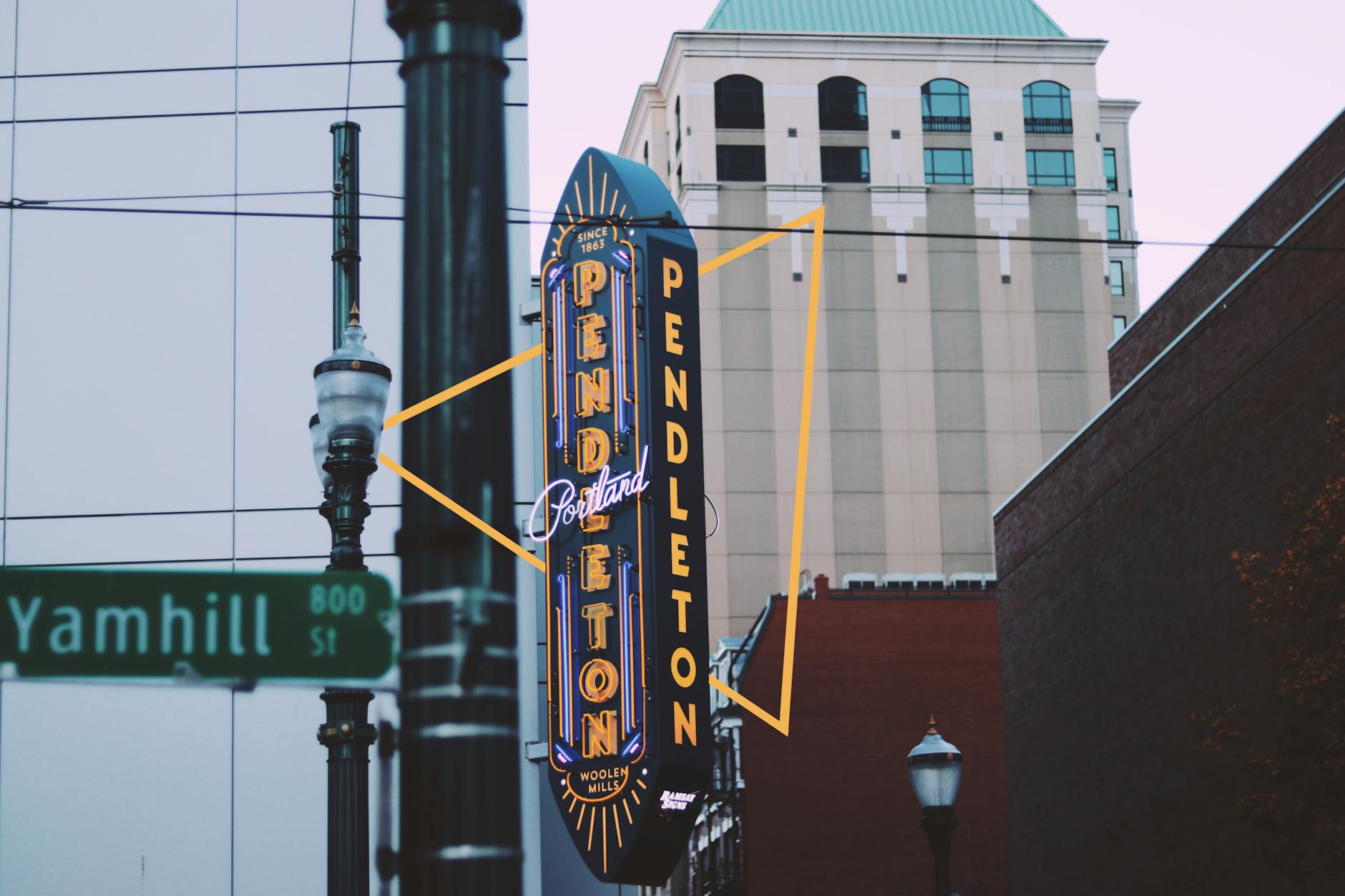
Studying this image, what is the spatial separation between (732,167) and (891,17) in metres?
12.3

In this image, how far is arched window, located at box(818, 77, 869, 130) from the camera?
82312 millimetres

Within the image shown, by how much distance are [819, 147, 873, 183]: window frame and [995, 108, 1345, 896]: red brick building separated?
3669 centimetres

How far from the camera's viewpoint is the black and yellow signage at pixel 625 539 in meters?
31.8

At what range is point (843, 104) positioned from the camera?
82.6 metres

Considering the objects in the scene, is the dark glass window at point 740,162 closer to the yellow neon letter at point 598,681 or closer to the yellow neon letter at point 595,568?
the yellow neon letter at point 595,568

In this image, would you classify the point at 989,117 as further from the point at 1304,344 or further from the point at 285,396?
the point at 285,396

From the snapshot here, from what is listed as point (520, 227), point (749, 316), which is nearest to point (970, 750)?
point (749, 316)

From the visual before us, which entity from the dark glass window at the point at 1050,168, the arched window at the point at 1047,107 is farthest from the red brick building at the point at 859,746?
the arched window at the point at 1047,107

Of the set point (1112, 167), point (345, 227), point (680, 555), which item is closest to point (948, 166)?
point (1112, 167)

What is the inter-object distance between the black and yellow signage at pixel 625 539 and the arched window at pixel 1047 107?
5315 centimetres

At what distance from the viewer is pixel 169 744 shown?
22.8 m

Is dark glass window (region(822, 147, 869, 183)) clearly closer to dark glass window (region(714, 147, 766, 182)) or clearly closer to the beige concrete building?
the beige concrete building

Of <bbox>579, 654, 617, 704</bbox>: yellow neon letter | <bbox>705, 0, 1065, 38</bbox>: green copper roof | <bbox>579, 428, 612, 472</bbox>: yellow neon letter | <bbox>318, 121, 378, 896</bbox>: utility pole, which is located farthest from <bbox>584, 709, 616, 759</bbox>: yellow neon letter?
<bbox>705, 0, 1065, 38</bbox>: green copper roof

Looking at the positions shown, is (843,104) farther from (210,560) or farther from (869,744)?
(210,560)
